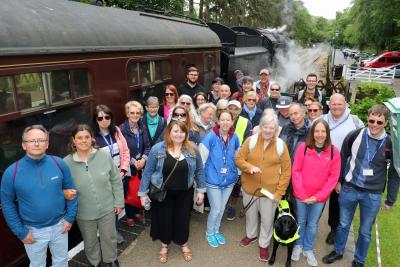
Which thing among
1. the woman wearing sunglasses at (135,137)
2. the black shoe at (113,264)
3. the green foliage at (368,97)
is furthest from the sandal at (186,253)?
the green foliage at (368,97)

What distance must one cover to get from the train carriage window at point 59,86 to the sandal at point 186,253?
2278 millimetres

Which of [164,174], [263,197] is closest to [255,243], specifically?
[263,197]

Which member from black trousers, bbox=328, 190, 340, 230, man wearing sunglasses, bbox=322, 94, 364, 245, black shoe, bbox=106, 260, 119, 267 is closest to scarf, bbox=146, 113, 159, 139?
black shoe, bbox=106, 260, 119, 267

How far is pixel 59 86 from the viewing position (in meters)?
3.50

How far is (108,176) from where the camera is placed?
339 centimetres

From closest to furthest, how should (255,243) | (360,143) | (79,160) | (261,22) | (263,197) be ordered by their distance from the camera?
(79,160)
(360,143)
(263,197)
(255,243)
(261,22)

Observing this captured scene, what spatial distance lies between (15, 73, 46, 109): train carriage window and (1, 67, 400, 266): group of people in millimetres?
455

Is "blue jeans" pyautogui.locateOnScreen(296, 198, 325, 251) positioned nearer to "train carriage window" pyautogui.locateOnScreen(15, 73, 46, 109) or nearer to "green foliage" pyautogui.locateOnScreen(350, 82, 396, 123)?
"train carriage window" pyautogui.locateOnScreen(15, 73, 46, 109)

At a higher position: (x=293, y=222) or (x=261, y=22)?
(x=261, y=22)

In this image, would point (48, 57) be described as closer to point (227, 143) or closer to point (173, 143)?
point (173, 143)

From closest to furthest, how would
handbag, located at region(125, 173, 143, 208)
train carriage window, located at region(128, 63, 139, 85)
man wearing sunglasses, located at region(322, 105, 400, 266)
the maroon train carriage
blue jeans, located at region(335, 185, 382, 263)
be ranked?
the maroon train carriage
man wearing sunglasses, located at region(322, 105, 400, 266)
blue jeans, located at region(335, 185, 382, 263)
handbag, located at region(125, 173, 143, 208)
train carriage window, located at region(128, 63, 139, 85)

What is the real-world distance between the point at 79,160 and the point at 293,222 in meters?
2.45

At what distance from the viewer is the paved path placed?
13.4ft

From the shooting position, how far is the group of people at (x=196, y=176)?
3016mm
